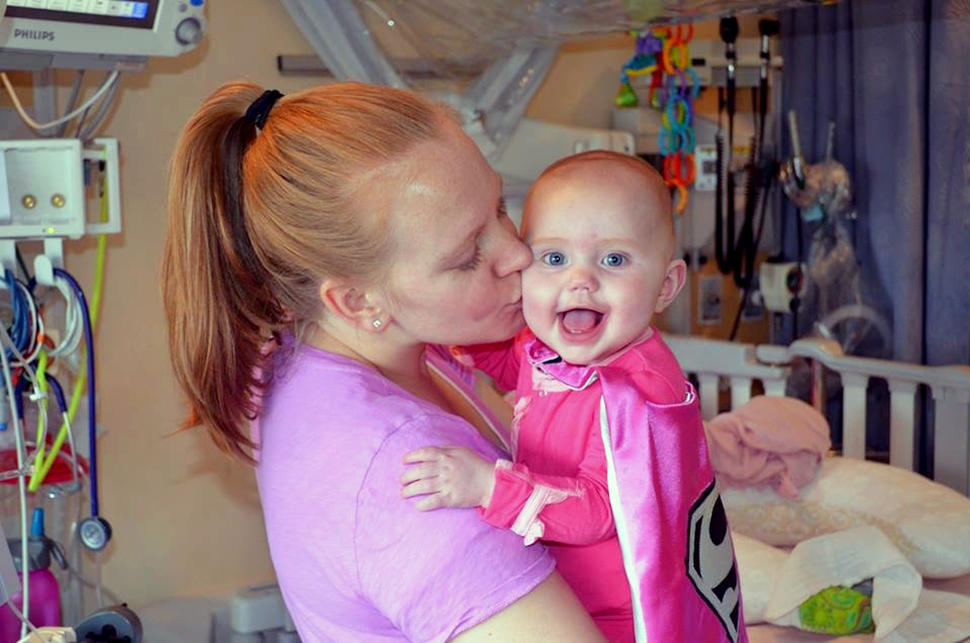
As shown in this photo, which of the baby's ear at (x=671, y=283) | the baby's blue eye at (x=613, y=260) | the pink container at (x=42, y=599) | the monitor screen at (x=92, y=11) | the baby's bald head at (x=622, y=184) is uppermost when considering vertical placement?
the monitor screen at (x=92, y=11)

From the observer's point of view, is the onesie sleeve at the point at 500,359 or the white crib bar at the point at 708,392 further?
the white crib bar at the point at 708,392

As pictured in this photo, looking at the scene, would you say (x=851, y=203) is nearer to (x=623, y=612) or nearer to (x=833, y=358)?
(x=833, y=358)

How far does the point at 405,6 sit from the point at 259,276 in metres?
1.35

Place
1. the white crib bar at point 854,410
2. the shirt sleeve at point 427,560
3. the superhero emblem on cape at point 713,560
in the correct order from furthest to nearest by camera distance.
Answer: the white crib bar at point 854,410
the superhero emblem on cape at point 713,560
the shirt sleeve at point 427,560

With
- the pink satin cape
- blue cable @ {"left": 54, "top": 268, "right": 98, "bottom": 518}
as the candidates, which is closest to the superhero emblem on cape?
the pink satin cape

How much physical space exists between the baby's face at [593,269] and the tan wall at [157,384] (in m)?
1.30

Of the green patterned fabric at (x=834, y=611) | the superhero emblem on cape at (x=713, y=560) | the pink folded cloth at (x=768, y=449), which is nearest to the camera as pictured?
the superhero emblem on cape at (x=713, y=560)

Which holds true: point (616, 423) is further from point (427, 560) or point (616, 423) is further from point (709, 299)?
point (709, 299)

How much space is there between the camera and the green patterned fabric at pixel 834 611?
185 centimetres

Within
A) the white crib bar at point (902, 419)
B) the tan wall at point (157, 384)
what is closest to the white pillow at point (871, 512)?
the white crib bar at point (902, 419)

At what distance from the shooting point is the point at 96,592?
93.5 inches

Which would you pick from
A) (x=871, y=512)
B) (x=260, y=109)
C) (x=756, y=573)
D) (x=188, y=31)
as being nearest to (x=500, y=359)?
(x=260, y=109)

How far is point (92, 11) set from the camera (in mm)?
1928

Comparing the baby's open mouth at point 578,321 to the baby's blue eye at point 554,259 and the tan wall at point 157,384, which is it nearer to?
the baby's blue eye at point 554,259
